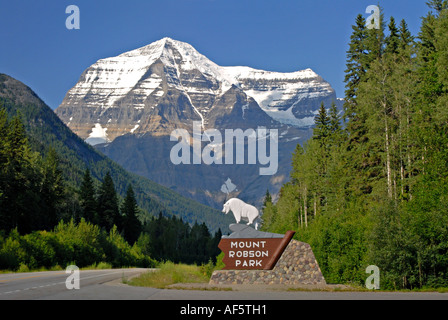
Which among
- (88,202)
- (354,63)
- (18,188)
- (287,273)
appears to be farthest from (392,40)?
(88,202)

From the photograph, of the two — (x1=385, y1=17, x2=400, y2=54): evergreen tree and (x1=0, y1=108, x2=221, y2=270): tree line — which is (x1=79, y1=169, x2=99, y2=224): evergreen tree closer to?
(x1=0, y1=108, x2=221, y2=270): tree line

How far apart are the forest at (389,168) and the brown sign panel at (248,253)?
14.4ft

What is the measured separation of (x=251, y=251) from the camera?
1172 inches

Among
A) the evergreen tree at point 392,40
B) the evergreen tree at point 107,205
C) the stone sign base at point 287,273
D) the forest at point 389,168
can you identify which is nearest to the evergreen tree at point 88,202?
→ the evergreen tree at point 107,205

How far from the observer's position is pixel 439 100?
104 ft

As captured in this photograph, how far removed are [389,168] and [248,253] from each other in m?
14.7

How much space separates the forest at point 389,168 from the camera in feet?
86.6

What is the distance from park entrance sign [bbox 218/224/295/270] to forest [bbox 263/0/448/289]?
4.23 meters

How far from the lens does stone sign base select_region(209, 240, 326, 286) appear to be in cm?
2933

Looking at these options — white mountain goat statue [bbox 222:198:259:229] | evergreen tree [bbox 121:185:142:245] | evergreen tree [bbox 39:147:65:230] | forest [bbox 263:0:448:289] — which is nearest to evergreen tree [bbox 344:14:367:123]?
forest [bbox 263:0:448:289]

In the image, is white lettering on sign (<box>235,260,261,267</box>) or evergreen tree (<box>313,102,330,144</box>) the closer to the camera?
white lettering on sign (<box>235,260,261,267</box>)

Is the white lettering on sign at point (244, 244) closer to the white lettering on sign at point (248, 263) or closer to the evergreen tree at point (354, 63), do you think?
the white lettering on sign at point (248, 263)
